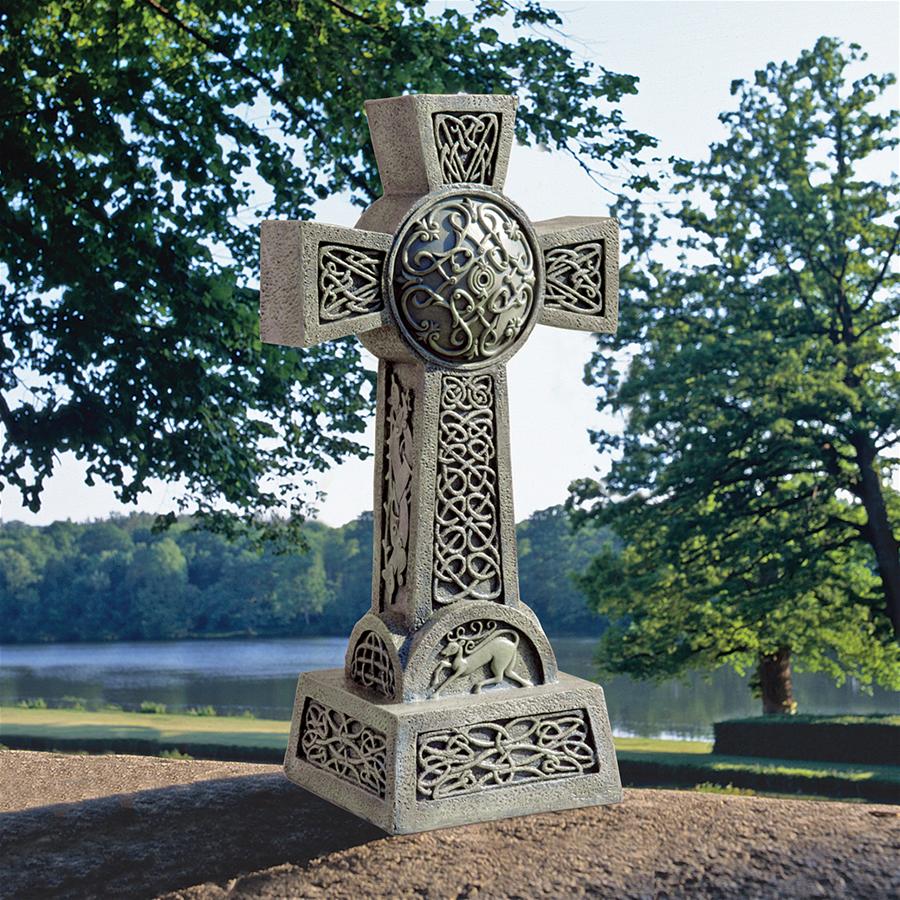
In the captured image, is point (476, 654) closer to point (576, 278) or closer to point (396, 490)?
point (396, 490)

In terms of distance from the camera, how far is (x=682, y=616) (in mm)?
16266

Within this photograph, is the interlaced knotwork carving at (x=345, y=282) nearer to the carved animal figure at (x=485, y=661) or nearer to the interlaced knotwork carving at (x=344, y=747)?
the carved animal figure at (x=485, y=661)

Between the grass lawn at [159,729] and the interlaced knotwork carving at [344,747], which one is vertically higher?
the interlaced knotwork carving at [344,747]

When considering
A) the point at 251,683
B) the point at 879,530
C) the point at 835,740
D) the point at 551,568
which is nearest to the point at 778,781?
the point at 835,740

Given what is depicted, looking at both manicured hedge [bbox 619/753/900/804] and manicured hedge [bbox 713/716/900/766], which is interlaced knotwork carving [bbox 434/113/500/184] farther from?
manicured hedge [bbox 713/716/900/766]

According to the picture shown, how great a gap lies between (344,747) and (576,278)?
7.69 ft

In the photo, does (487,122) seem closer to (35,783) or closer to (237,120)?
(35,783)

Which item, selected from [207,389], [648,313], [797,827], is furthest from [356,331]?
[648,313]

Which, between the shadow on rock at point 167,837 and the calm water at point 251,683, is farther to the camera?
the calm water at point 251,683

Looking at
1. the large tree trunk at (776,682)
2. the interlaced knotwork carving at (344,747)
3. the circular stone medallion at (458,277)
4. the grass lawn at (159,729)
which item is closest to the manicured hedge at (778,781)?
the grass lawn at (159,729)

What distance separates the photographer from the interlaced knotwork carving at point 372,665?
4.82 m

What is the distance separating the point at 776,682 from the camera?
1842 cm

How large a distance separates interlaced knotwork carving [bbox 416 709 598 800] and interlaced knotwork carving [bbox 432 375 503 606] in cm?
57

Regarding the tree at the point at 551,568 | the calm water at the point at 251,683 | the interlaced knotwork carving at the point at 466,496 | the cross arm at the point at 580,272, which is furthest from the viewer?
the tree at the point at 551,568
